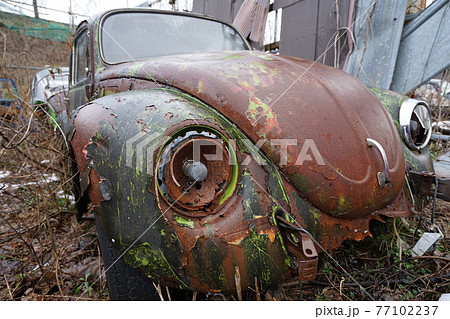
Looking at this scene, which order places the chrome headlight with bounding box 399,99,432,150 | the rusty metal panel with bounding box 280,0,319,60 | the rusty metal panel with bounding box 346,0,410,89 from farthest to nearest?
the rusty metal panel with bounding box 280,0,319,60 → the rusty metal panel with bounding box 346,0,410,89 → the chrome headlight with bounding box 399,99,432,150

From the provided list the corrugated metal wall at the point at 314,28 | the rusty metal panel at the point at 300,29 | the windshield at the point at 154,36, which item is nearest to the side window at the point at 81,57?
the windshield at the point at 154,36

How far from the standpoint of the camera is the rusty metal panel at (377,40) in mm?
3762

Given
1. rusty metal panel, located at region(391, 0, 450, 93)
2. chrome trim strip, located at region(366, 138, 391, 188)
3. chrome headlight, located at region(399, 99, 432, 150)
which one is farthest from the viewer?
rusty metal panel, located at region(391, 0, 450, 93)

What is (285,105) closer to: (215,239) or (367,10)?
(215,239)

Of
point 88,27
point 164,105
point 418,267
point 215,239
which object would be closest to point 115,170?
point 164,105

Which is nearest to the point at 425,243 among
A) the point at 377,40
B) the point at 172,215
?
the point at 172,215

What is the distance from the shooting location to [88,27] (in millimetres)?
2551

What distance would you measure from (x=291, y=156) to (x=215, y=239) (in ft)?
1.60

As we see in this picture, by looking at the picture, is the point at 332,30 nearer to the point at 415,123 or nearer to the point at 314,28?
the point at 314,28

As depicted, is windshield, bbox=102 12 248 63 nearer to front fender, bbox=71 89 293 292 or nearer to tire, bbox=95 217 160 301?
front fender, bbox=71 89 293 292

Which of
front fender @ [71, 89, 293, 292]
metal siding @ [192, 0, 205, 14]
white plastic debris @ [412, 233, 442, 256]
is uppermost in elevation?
metal siding @ [192, 0, 205, 14]

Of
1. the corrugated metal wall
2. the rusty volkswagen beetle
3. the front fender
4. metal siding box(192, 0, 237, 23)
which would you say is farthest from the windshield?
metal siding box(192, 0, 237, 23)

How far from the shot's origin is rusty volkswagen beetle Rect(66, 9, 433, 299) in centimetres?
111

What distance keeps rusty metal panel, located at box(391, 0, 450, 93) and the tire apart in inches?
155
